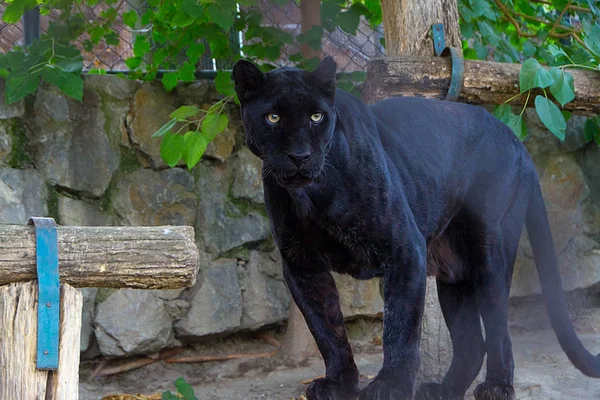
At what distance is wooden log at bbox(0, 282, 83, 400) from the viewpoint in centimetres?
178

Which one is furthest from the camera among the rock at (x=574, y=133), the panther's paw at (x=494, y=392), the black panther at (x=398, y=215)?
the rock at (x=574, y=133)

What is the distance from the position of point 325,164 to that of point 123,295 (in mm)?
1691

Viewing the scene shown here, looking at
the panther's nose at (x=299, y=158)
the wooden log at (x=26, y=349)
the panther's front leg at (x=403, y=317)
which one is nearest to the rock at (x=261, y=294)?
the panther's front leg at (x=403, y=317)

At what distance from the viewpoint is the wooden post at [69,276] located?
1782 mm

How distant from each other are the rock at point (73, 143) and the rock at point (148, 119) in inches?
4.5

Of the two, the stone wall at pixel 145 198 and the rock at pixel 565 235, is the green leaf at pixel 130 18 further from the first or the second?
the rock at pixel 565 235

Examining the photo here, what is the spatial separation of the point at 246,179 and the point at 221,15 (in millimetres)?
897

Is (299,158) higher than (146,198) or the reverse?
higher

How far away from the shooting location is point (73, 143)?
361cm

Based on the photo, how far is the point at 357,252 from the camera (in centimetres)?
227

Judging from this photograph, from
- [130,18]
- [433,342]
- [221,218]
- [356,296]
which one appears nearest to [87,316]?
[221,218]

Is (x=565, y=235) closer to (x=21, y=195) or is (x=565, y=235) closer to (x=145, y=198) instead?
(x=145, y=198)

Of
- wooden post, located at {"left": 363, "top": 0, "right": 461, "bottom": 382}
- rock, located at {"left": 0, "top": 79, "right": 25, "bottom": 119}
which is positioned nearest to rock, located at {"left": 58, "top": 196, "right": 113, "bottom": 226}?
rock, located at {"left": 0, "top": 79, "right": 25, "bottom": 119}

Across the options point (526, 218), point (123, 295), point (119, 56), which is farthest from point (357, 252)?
point (119, 56)
